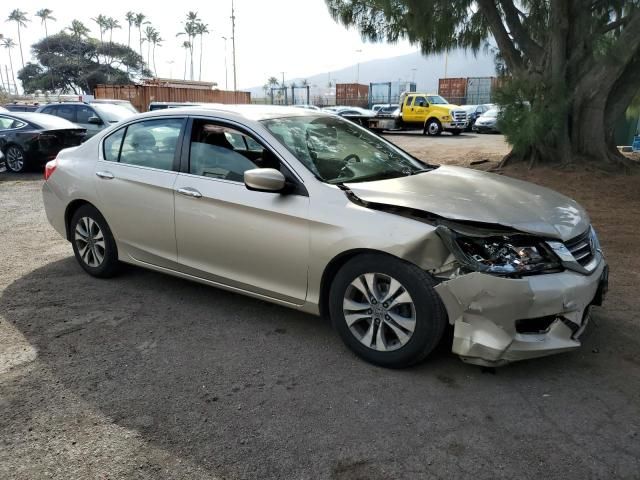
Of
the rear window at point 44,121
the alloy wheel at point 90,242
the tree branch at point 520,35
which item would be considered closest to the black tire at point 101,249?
the alloy wheel at point 90,242

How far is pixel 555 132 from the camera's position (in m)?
10.5

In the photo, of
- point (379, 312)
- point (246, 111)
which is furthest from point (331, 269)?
point (246, 111)

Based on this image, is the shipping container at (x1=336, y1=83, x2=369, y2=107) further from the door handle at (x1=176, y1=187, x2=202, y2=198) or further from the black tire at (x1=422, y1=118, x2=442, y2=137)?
the door handle at (x1=176, y1=187, x2=202, y2=198)

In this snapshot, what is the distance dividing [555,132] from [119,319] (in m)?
9.20

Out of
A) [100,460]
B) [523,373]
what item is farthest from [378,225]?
[100,460]

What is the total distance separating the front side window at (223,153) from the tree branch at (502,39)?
8473 millimetres

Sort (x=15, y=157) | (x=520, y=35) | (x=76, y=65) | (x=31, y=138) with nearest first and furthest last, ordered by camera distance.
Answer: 1. (x=520, y=35)
2. (x=31, y=138)
3. (x=15, y=157)
4. (x=76, y=65)

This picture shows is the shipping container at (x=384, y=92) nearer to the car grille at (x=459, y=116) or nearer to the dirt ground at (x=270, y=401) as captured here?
the car grille at (x=459, y=116)

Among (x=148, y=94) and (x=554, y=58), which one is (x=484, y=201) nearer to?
(x=554, y=58)

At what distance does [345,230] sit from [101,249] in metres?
2.64

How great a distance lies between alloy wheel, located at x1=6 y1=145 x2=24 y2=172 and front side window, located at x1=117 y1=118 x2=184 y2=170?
9135 mm

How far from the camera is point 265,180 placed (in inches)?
139

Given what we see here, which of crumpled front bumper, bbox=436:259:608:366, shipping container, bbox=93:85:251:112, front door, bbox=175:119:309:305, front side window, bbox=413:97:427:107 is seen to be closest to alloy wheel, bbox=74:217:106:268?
front door, bbox=175:119:309:305

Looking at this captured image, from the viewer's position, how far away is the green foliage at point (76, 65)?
8031cm
